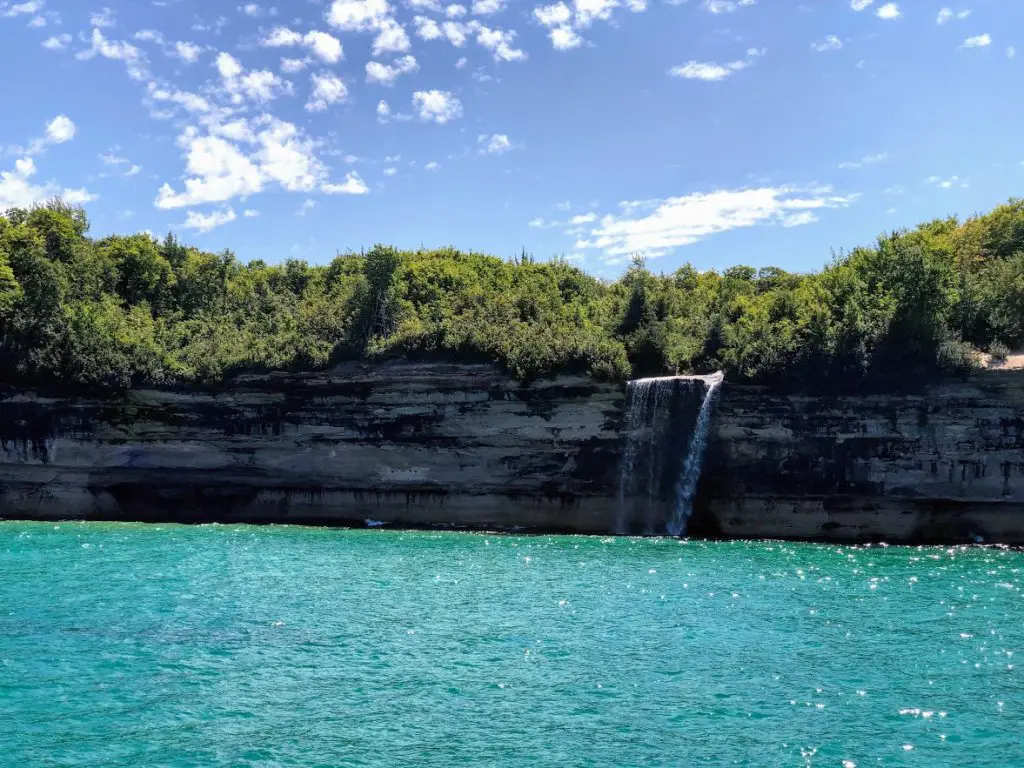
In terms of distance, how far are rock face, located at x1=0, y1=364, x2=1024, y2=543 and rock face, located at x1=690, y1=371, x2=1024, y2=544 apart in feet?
0.21

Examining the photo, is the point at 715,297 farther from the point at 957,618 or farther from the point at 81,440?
the point at 81,440

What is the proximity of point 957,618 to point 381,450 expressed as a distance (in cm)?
2858

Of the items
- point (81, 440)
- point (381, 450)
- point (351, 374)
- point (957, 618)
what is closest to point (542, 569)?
point (957, 618)

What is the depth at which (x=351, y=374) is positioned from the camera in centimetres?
4362

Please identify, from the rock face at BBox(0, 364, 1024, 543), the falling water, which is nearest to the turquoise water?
the rock face at BBox(0, 364, 1024, 543)

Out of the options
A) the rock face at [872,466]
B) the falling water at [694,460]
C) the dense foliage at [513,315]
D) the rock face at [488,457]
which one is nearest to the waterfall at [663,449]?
the falling water at [694,460]

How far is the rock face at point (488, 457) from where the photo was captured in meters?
36.2

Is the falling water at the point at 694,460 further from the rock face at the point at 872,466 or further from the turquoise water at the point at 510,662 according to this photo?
the turquoise water at the point at 510,662

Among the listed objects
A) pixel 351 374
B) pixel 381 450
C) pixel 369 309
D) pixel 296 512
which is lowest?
pixel 296 512

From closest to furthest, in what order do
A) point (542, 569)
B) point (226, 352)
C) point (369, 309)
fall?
point (542, 569) < point (226, 352) < point (369, 309)

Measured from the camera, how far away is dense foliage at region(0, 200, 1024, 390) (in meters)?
38.6

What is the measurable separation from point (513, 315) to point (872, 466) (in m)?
21.4

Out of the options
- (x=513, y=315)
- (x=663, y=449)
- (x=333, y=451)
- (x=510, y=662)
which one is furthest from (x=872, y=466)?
(x=333, y=451)

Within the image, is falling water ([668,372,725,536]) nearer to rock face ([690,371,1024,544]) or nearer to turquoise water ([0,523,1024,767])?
rock face ([690,371,1024,544])
